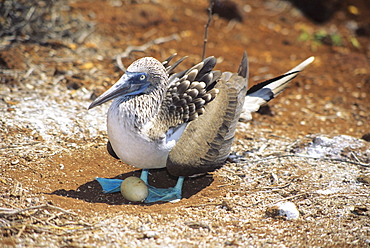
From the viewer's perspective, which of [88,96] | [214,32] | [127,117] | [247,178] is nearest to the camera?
[127,117]

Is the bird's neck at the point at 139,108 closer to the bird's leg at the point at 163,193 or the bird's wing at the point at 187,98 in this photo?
the bird's wing at the point at 187,98

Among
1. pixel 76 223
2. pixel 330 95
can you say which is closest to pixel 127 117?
pixel 76 223

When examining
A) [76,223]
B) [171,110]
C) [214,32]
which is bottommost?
[214,32]

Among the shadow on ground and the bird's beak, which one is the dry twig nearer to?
the shadow on ground

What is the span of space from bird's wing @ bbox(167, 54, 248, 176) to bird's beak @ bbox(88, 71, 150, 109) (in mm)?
618

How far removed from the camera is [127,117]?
3.80 m

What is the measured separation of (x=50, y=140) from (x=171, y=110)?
1668mm

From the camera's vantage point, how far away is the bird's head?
3.92 metres

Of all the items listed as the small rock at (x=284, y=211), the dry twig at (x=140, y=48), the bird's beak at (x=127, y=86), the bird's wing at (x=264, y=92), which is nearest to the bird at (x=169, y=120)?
the bird's beak at (x=127, y=86)

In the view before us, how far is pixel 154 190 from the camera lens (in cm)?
438

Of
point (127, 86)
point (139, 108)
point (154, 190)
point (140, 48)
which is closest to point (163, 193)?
point (154, 190)

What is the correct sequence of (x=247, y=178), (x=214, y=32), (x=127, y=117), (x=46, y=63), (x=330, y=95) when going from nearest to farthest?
(x=127, y=117) → (x=247, y=178) → (x=46, y=63) → (x=330, y=95) → (x=214, y=32)

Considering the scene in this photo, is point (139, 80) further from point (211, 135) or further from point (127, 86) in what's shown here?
point (211, 135)

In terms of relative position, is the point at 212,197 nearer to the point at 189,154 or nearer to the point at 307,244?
the point at 189,154
